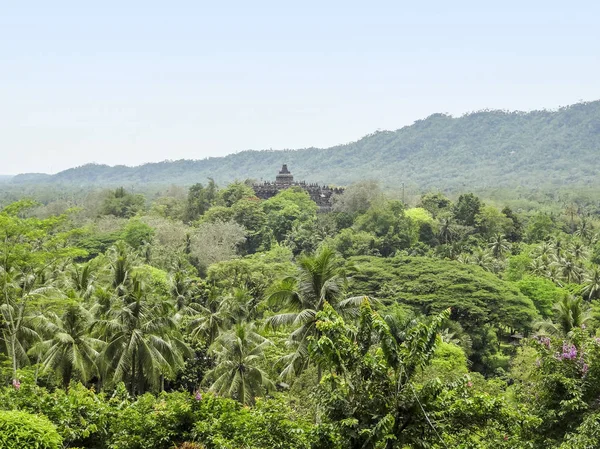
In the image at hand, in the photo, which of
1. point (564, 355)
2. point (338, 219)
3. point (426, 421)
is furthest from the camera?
point (338, 219)

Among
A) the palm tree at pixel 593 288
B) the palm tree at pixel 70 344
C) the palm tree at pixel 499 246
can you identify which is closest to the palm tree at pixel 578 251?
the palm tree at pixel 499 246

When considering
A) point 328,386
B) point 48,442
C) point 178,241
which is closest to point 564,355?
point 328,386

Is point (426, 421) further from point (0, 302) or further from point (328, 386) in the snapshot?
point (0, 302)

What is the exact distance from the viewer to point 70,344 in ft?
71.7

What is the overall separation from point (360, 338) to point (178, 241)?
4750 centimetres

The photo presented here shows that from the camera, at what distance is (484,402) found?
437 inches

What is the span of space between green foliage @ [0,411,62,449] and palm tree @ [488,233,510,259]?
54.6 meters

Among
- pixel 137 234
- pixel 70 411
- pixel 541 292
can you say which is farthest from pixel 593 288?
pixel 70 411

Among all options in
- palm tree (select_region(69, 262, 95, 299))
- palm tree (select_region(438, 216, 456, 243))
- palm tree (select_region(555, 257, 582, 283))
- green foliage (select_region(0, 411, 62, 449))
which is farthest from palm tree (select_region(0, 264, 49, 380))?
palm tree (select_region(438, 216, 456, 243))

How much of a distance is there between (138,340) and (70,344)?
9.40 feet

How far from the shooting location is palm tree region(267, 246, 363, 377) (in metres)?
17.6

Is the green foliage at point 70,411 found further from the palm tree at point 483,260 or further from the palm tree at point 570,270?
the palm tree at point 570,270

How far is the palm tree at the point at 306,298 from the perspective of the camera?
17.6m

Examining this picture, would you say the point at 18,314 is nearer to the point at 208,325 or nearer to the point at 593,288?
the point at 208,325
